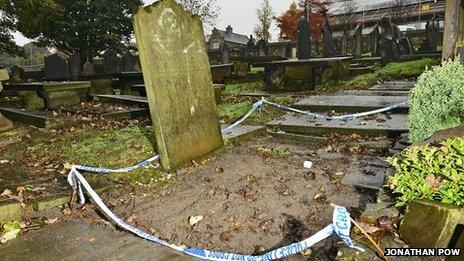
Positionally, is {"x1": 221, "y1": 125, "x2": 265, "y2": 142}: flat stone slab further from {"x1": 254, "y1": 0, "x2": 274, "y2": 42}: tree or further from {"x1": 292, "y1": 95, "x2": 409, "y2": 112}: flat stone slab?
{"x1": 254, "y1": 0, "x2": 274, "y2": 42}: tree

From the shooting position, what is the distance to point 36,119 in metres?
8.31

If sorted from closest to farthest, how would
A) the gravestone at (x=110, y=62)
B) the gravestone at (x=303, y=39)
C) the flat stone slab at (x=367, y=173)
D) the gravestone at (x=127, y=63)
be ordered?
the flat stone slab at (x=367, y=173)
the gravestone at (x=303, y=39)
the gravestone at (x=110, y=62)
the gravestone at (x=127, y=63)

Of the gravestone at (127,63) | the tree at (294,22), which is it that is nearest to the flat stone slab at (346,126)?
the gravestone at (127,63)

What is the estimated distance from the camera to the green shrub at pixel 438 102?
3.76 m

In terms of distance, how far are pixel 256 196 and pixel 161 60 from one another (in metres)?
2.19

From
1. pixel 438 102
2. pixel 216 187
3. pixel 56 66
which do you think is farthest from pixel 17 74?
pixel 438 102

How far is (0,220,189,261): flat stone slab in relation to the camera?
9.31 ft

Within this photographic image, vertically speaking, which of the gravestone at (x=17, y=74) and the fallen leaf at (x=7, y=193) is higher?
the gravestone at (x=17, y=74)

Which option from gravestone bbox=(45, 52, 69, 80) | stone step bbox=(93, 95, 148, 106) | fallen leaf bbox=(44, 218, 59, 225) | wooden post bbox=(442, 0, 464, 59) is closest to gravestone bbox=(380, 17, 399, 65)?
wooden post bbox=(442, 0, 464, 59)

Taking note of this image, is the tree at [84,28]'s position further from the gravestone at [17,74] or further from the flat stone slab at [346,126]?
the flat stone slab at [346,126]

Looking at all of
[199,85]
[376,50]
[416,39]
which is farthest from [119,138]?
[416,39]

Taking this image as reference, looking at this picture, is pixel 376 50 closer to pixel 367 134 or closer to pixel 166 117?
pixel 367 134

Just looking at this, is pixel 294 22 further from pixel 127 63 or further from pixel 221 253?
pixel 221 253

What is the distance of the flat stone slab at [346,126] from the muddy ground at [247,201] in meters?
1.02
